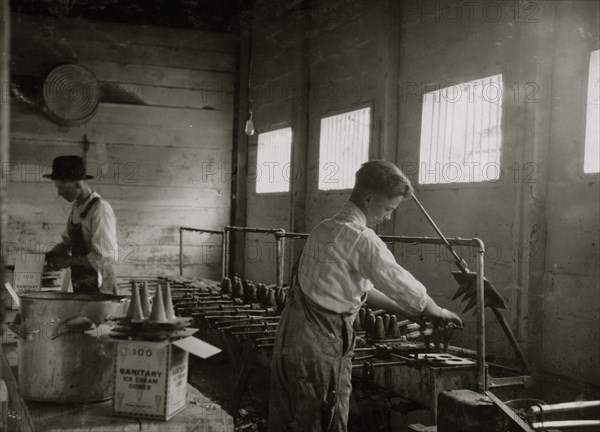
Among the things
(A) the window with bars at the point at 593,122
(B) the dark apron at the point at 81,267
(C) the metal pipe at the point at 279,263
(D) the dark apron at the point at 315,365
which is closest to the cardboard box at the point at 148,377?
(D) the dark apron at the point at 315,365

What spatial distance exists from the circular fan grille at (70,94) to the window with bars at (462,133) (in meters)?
5.29

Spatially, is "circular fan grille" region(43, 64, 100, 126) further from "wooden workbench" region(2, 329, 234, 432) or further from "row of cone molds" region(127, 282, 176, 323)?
"row of cone molds" region(127, 282, 176, 323)

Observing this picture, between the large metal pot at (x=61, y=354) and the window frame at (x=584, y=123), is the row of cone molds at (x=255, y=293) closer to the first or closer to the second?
the window frame at (x=584, y=123)

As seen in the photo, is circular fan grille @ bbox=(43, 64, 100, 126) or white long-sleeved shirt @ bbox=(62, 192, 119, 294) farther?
circular fan grille @ bbox=(43, 64, 100, 126)

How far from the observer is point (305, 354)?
2.96 m

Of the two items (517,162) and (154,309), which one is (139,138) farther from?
(154,309)

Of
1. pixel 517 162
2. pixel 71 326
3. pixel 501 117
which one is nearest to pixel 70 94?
pixel 501 117

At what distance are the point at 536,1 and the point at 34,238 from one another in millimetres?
7349

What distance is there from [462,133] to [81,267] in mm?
3625

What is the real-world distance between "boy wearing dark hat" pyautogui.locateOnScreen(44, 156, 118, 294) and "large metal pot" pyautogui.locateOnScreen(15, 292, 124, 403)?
2787 mm

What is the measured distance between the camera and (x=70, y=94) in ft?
28.7

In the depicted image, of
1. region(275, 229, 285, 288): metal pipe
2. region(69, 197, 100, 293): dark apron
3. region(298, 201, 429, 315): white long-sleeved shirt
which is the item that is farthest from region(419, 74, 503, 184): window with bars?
region(69, 197, 100, 293): dark apron

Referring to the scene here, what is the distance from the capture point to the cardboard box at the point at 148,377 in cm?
181

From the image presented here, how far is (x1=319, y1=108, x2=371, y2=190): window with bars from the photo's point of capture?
22.4 ft
